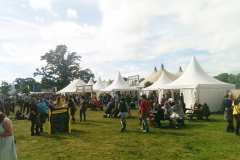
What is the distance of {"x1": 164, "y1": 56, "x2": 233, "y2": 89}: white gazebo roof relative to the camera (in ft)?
45.9

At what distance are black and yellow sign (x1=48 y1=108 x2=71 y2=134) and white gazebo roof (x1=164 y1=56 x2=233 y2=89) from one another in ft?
33.5

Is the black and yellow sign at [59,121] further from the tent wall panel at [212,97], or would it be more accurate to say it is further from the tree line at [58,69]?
the tree line at [58,69]

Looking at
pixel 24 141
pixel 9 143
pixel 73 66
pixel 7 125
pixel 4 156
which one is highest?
pixel 73 66

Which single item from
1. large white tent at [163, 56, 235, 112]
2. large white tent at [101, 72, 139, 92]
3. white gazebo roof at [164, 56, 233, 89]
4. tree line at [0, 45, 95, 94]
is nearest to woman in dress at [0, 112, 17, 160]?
large white tent at [163, 56, 235, 112]

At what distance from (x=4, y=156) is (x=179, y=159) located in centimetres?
381

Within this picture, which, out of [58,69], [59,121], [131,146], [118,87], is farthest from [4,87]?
[131,146]

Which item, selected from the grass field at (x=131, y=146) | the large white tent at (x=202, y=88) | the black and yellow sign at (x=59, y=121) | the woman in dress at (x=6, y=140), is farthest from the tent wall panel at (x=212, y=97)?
the woman in dress at (x=6, y=140)

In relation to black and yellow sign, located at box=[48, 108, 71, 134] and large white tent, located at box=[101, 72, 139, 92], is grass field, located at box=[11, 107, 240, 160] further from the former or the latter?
large white tent, located at box=[101, 72, 139, 92]

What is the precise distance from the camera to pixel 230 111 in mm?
6812

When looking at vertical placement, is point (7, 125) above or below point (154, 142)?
above

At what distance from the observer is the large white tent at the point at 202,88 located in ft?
44.4

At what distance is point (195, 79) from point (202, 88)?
1169 millimetres

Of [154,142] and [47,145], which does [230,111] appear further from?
[47,145]

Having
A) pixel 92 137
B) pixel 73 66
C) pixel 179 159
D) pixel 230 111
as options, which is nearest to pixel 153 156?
pixel 179 159
